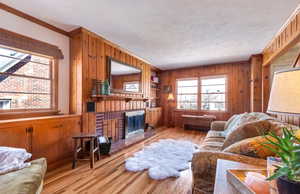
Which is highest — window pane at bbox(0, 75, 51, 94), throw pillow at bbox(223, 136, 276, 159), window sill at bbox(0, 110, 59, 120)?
window pane at bbox(0, 75, 51, 94)

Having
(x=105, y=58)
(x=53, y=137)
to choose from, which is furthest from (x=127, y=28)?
(x=53, y=137)

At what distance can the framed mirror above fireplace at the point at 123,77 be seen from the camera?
11.9ft

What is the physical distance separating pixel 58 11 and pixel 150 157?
9.93 feet

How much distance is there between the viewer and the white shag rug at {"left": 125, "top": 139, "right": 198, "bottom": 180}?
2.24 meters

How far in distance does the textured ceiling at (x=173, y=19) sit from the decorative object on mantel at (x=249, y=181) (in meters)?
2.17

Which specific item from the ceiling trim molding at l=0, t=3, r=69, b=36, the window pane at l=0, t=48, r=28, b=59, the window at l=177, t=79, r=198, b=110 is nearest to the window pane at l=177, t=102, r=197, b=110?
the window at l=177, t=79, r=198, b=110

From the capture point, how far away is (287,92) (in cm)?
76

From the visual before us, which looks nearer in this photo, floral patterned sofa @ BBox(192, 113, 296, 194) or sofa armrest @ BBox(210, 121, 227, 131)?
floral patterned sofa @ BBox(192, 113, 296, 194)

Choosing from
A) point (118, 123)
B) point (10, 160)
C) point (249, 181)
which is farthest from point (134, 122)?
point (249, 181)

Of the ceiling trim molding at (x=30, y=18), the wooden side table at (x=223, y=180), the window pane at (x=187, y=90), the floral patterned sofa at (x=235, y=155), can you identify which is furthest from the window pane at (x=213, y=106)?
the ceiling trim molding at (x=30, y=18)

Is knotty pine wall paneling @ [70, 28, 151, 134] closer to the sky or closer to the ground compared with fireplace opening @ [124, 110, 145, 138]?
closer to the sky

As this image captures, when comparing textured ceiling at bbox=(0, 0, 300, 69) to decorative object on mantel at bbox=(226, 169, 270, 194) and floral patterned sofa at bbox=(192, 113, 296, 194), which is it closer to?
floral patterned sofa at bbox=(192, 113, 296, 194)

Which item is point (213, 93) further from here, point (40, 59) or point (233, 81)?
point (40, 59)

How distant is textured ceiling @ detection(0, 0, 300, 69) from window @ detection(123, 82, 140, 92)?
1.08m
